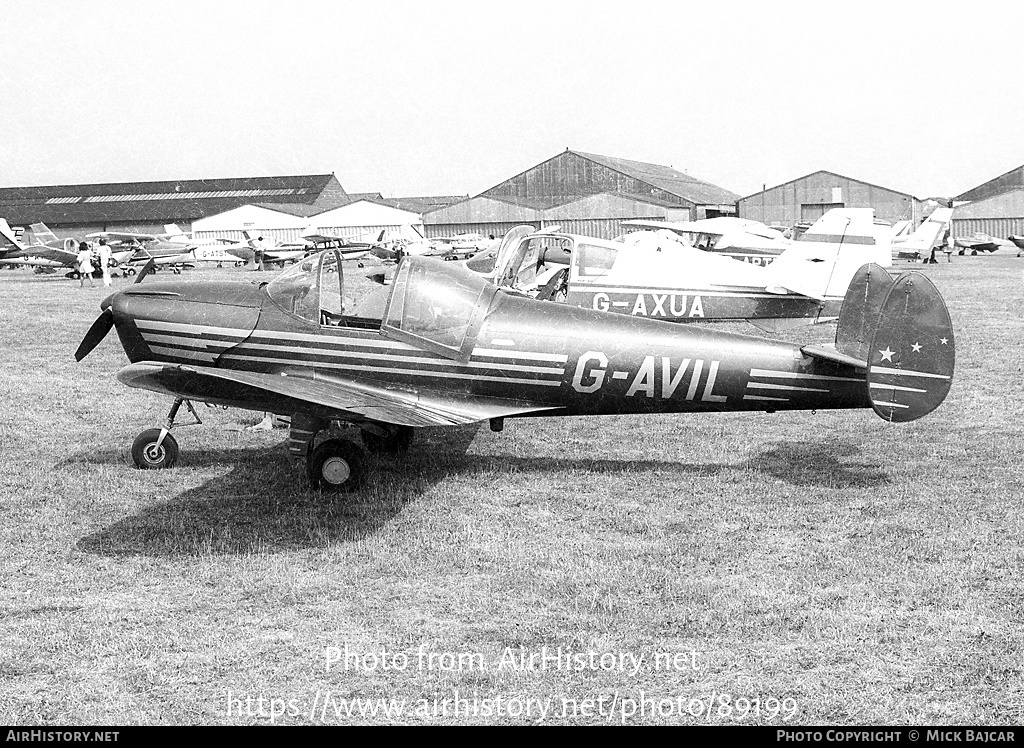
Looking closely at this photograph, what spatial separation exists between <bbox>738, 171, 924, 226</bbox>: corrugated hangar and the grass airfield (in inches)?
2370

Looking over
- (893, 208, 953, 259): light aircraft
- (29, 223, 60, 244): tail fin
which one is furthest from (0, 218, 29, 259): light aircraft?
(893, 208, 953, 259): light aircraft

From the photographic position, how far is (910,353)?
7.09 meters

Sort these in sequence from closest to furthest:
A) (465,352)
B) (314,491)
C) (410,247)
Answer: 1. (314,491)
2. (465,352)
3. (410,247)

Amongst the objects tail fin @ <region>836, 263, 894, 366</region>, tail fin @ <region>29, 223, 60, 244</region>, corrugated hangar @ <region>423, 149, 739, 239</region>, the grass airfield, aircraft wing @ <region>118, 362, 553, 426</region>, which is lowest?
the grass airfield

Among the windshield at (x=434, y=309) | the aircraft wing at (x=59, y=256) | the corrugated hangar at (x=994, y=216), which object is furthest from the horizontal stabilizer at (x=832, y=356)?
the corrugated hangar at (x=994, y=216)

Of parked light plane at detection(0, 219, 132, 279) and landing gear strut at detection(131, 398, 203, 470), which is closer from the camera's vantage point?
landing gear strut at detection(131, 398, 203, 470)

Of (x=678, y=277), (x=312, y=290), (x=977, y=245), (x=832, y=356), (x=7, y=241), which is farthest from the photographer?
(x=977, y=245)

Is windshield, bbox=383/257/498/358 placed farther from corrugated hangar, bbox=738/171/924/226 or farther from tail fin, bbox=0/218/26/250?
corrugated hangar, bbox=738/171/924/226

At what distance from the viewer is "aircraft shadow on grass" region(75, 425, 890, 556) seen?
661cm

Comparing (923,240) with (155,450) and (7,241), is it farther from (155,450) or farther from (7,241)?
(7,241)

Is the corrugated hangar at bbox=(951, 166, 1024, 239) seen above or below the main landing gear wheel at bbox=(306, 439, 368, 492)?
above

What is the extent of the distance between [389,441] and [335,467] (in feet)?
4.27

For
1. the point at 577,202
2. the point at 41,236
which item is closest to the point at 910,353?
the point at 41,236

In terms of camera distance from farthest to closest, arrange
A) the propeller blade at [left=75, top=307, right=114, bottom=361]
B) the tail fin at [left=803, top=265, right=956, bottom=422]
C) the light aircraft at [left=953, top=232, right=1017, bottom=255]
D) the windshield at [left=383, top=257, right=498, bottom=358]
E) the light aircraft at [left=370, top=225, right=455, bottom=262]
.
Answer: the light aircraft at [left=953, top=232, right=1017, bottom=255]
the light aircraft at [left=370, top=225, right=455, bottom=262]
the propeller blade at [left=75, top=307, right=114, bottom=361]
the windshield at [left=383, top=257, right=498, bottom=358]
the tail fin at [left=803, top=265, right=956, bottom=422]
